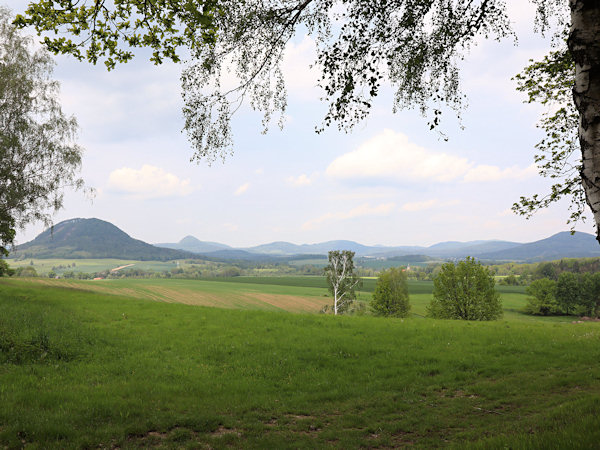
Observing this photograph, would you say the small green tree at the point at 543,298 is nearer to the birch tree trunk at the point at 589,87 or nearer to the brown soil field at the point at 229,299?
the brown soil field at the point at 229,299

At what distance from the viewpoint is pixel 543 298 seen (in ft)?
242

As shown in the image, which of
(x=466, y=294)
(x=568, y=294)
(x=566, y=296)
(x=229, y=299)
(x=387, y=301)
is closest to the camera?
(x=466, y=294)

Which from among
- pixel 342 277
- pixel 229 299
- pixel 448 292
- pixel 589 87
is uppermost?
pixel 589 87

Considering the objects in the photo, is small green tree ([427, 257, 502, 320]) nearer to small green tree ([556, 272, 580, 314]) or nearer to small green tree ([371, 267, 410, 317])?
small green tree ([371, 267, 410, 317])

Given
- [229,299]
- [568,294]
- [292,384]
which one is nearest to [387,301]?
[229,299]

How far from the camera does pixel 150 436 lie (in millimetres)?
7410

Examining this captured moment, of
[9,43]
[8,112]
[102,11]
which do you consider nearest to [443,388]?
[102,11]

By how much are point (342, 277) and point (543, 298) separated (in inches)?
2008

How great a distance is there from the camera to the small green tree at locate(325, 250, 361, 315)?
167 ft

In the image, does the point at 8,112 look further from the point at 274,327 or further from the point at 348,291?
the point at 348,291

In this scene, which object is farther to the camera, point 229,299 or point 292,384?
point 229,299

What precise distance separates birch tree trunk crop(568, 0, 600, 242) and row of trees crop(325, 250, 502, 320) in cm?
4398

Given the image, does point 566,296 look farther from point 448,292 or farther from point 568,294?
point 448,292

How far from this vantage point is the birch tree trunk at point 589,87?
15.2 feet
